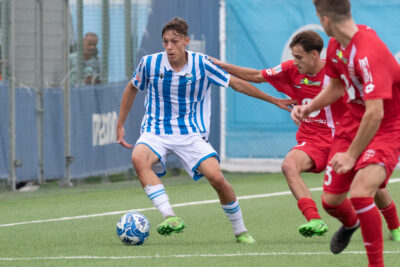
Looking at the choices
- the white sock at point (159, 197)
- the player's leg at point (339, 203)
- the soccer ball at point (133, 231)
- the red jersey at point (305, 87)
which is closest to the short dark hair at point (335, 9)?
the player's leg at point (339, 203)

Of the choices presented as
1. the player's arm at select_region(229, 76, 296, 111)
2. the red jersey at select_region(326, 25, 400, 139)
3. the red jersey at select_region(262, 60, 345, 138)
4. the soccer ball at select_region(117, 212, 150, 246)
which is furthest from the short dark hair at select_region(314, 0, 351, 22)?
the soccer ball at select_region(117, 212, 150, 246)

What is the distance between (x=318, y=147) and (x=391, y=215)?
1180 mm

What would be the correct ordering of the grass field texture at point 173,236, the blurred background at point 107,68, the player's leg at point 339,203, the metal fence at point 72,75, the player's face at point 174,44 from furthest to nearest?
1. the blurred background at point 107,68
2. the metal fence at point 72,75
3. the player's face at point 174,44
4. the grass field texture at point 173,236
5. the player's leg at point 339,203

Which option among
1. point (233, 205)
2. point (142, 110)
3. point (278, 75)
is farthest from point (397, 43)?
point (233, 205)

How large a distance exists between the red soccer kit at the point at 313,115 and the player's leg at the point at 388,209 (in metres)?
1.05

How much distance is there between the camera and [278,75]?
851cm

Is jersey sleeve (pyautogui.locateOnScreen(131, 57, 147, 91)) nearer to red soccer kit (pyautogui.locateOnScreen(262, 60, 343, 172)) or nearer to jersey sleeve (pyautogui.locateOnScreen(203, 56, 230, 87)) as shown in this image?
jersey sleeve (pyautogui.locateOnScreen(203, 56, 230, 87))

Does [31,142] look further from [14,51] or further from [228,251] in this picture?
[228,251]

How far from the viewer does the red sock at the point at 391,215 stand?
740cm

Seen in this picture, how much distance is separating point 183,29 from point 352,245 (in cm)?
242

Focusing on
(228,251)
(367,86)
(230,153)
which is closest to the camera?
(367,86)

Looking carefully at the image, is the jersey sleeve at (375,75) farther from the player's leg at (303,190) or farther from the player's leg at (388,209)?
the player's leg at (303,190)

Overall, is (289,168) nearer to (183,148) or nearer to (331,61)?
(183,148)

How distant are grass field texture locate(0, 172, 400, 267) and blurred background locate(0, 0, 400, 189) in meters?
0.59
